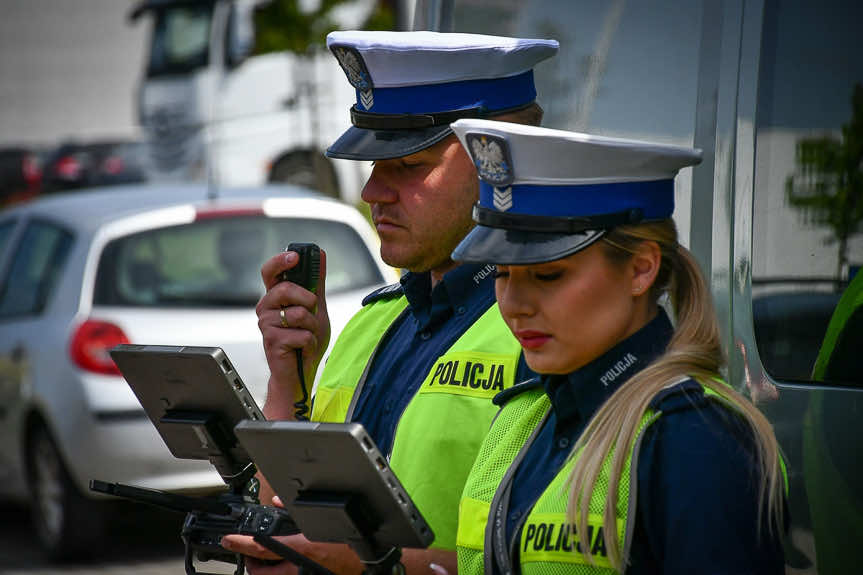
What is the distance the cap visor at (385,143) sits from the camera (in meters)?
2.56

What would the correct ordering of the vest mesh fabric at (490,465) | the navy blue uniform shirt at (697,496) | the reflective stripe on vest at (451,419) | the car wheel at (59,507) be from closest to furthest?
the navy blue uniform shirt at (697,496) → the vest mesh fabric at (490,465) → the reflective stripe on vest at (451,419) → the car wheel at (59,507)

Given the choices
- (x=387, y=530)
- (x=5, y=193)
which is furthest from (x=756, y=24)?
(x=5, y=193)

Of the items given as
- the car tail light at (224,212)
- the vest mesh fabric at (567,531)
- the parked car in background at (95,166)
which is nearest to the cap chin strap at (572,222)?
the vest mesh fabric at (567,531)

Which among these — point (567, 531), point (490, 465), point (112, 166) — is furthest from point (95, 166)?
point (567, 531)

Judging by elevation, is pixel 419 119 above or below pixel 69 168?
above

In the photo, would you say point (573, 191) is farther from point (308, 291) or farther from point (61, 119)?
point (61, 119)

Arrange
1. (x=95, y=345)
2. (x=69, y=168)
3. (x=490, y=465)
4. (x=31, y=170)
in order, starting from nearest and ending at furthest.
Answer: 1. (x=490, y=465)
2. (x=95, y=345)
3. (x=69, y=168)
4. (x=31, y=170)

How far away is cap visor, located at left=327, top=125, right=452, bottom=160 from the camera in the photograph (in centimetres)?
256

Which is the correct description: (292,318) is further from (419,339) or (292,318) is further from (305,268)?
(419,339)

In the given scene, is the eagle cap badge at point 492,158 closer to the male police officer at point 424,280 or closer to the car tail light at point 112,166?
the male police officer at point 424,280

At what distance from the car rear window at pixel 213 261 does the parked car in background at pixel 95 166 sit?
11.3 metres

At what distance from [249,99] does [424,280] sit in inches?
491

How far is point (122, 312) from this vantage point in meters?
6.30

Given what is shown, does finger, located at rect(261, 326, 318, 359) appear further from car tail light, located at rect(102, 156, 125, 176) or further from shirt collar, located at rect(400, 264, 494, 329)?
car tail light, located at rect(102, 156, 125, 176)
